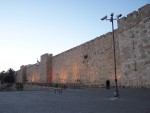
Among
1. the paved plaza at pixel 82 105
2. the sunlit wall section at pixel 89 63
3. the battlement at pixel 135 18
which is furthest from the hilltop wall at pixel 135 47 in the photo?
the paved plaza at pixel 82 105

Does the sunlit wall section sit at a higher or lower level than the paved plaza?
higher

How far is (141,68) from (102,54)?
844cm

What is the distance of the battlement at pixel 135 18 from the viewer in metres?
18.0

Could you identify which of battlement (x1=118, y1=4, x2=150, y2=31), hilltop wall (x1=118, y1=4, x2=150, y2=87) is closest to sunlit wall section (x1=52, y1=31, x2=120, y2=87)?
hilltop wall (x1=118, y1=4, x2=150, y2=87)

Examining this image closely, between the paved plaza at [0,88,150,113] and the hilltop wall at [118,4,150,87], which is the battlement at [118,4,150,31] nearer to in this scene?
the hilltop wall at [118,4,150,87]

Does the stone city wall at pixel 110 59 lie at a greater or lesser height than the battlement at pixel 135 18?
lesser

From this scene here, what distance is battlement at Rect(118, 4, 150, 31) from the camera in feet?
59.2

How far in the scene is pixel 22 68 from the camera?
210 feet

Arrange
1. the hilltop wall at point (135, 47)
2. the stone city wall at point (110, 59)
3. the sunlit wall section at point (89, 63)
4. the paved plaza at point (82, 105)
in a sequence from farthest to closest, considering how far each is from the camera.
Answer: the sunlit wall section at point (89, 63) → the stone city wall at point (110, 59) → the hilltop wall at point (135, 47) → the paved plaza at point (82, 105)

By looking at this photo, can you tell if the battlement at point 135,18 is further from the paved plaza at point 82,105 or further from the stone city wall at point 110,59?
the paved plaza at point 82,105

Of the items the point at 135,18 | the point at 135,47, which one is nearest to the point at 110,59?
the point at 135,47

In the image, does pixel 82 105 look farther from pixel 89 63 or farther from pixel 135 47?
pixel 89 63

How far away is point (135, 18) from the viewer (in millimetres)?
19297

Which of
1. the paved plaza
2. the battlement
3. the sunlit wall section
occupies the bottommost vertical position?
the paved plaza
